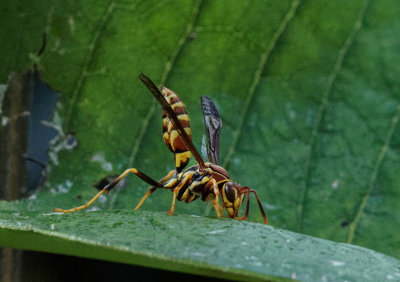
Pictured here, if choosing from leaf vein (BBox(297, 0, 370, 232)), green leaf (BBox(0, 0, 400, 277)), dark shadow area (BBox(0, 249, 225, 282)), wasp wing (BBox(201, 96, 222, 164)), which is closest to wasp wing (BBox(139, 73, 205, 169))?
wasp wing (BBox(201, 96, 222, 164))

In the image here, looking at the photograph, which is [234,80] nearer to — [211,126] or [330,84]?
[211,126]

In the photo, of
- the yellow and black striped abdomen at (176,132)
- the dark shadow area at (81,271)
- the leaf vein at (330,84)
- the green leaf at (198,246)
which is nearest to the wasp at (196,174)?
the yellow and black striped abdomen at (176,132)

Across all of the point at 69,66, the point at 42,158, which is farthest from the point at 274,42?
the point at 42,158

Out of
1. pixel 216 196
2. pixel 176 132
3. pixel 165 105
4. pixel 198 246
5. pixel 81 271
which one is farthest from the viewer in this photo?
pixel 176 132

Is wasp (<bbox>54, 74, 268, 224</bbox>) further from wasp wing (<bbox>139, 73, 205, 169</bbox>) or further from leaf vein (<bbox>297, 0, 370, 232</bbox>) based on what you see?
leaf vein (<bbox>297, 0, 370, 232</bbox>)

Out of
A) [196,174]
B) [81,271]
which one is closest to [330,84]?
[196,174]

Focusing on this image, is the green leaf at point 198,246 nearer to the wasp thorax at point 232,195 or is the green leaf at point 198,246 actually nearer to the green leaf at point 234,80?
the wasp thorax at point 232,195

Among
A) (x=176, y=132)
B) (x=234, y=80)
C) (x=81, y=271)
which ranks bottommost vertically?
(x=81, y=271)
